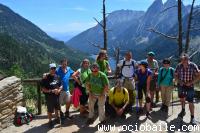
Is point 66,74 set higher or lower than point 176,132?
higher

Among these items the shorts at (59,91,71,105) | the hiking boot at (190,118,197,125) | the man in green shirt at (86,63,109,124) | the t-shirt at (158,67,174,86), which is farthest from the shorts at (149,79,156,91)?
the shorts at (59,91,71,105)

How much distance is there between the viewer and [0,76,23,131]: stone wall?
35.2ft

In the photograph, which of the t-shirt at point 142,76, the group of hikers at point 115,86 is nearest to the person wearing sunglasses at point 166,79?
the group of hikers at point 115,86

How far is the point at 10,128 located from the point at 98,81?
290 cm

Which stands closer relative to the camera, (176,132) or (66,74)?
(176,132)

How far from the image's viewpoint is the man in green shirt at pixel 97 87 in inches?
408

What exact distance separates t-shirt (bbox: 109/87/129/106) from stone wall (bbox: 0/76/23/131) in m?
2.79

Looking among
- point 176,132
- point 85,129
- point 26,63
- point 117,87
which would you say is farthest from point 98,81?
point 26,63

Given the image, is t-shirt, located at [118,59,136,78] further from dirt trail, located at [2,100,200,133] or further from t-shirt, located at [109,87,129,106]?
dirt trail, located at [2,100,200,133]

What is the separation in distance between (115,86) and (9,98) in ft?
10.1

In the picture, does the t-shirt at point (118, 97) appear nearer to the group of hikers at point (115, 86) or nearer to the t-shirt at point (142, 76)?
the group of hikers at point (115, 86)

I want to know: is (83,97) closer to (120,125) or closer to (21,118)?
(120,125)

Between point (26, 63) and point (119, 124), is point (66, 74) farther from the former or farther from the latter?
point (26, 63)

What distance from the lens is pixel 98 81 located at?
10375 millimetres
